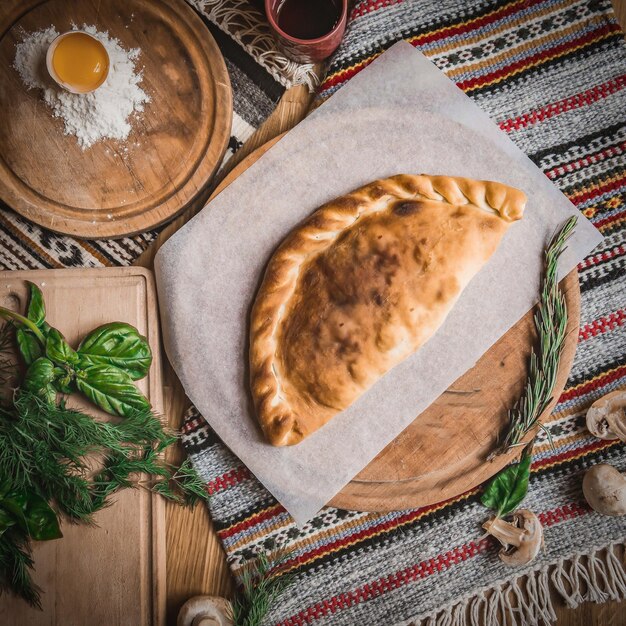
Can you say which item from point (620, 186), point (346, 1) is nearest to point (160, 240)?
point (346, 1)

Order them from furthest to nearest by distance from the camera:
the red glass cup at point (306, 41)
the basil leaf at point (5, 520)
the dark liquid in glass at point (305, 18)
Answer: the dark liquid in glass at point (305, 18) → the red glass cup at point (306, 41) → the basil leaf at point (5, 520)

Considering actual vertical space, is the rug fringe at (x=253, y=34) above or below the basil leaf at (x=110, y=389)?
above

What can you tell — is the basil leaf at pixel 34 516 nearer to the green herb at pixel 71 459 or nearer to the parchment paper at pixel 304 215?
the green herb at pixel 71 459

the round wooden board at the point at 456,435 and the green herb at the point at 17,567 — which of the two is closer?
the green herb at the point at 17,567

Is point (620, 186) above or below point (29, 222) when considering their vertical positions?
below

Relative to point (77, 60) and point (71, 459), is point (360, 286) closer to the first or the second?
point (71, 459)

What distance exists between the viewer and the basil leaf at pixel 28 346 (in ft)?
5.90

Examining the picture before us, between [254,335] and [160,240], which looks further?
[160,240]

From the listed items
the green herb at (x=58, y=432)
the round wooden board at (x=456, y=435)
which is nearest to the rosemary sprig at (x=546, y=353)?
the round wooden board at (x=456, y=435)

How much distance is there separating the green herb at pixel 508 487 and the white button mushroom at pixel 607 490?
220mm

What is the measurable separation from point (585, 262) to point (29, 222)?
1996 millimetres

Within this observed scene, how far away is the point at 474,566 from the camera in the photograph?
6.63ft

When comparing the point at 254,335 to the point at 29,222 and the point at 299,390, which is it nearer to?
the point at 299,390

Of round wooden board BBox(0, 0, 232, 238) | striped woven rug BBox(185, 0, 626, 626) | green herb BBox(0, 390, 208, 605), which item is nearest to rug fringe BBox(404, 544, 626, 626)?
striped woven rug BBox(185, 0, 626, 626)
